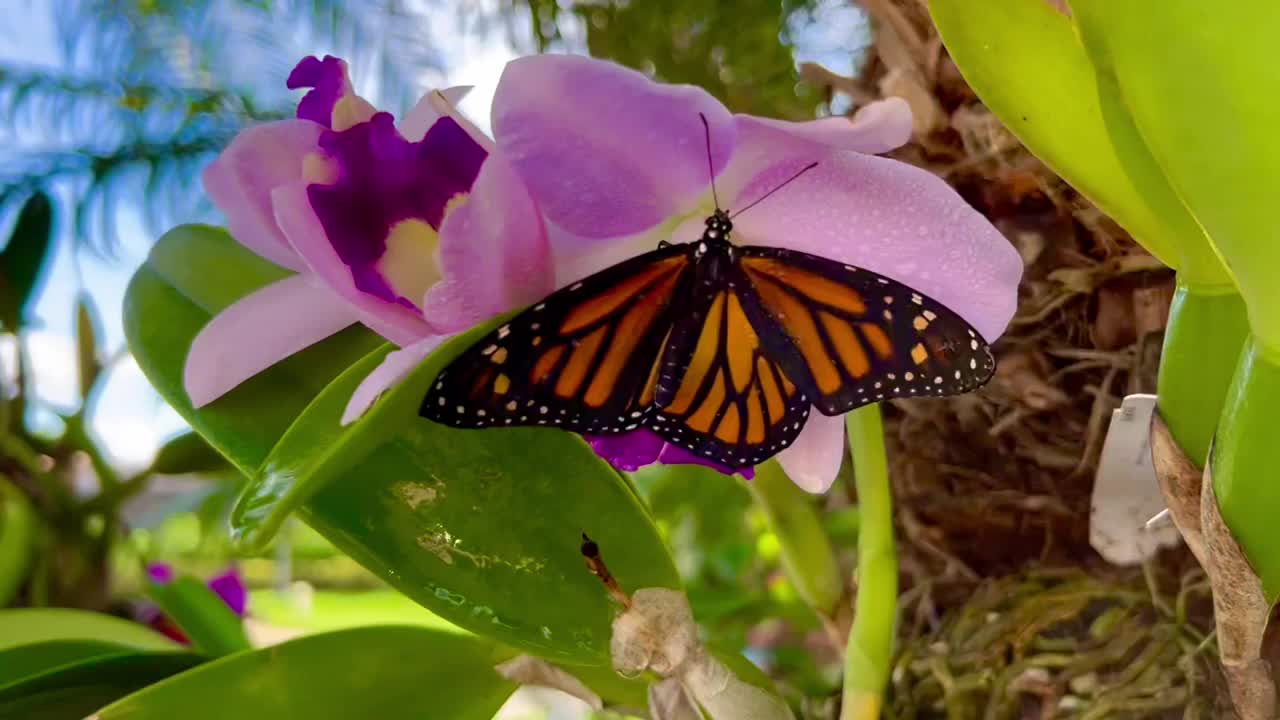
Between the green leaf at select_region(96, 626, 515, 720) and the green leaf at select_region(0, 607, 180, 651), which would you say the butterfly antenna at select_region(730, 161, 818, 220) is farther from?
the green leaf at select_region(0, 607, 180, 651)

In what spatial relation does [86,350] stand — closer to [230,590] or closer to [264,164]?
[230,590]

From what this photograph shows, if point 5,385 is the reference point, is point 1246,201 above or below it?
above

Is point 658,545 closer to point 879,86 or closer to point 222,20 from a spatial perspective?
point 879,86

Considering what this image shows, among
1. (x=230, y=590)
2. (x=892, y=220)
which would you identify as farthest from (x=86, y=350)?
(x=892, y=220)

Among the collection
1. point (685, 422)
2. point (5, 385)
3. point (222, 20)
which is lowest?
point (5, 385)

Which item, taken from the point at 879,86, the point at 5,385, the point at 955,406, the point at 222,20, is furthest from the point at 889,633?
the point at 222,20

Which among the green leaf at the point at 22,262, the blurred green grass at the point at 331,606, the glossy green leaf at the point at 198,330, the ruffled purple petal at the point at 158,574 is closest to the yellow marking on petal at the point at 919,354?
the glossy green leaf at the point at 198,330
